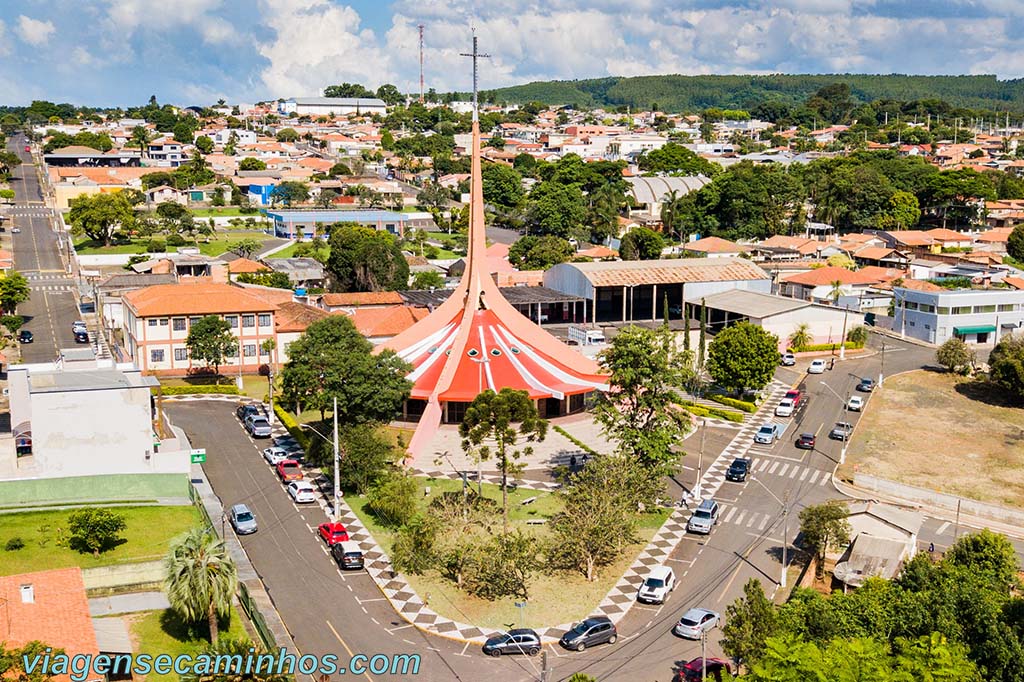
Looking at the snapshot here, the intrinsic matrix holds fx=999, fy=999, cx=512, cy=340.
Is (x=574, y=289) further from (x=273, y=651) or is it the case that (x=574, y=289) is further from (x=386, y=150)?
(x=386, y=150)

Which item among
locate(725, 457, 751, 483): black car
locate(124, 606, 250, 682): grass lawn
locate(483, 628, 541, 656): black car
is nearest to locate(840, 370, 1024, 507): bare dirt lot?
locate(725, 457, 751, 483): black car

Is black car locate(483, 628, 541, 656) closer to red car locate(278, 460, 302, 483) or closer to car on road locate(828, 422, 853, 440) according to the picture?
red car locate(278, 460, 302, 483)

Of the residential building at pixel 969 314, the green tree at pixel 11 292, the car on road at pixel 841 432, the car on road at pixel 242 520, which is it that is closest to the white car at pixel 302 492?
the car on road at pixel 242 520

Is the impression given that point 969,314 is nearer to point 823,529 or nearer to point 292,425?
point 823,529

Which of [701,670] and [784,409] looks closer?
[701,670]

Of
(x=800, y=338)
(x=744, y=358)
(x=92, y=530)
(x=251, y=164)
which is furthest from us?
(x=251, y=164)

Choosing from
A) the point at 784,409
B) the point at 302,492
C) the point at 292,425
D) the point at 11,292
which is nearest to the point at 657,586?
the point at 302,492
